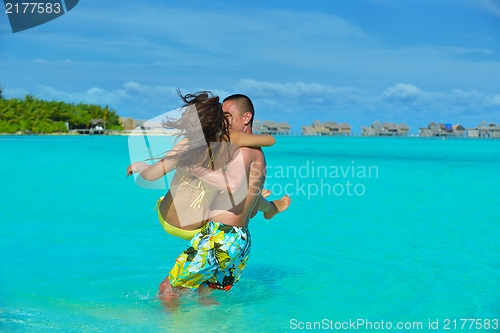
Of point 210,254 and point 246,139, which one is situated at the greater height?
point 246,139

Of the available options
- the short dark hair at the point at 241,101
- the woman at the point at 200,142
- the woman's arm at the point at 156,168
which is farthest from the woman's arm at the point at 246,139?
the woman's arm at the point at 156,168

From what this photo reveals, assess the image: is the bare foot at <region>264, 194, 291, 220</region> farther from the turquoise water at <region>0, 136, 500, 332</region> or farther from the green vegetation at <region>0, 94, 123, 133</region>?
the green vegetation at <region>0, 94, 123, 133</region>

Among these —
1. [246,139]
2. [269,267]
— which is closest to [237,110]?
[246,139]

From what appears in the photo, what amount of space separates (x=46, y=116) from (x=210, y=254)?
276 feet

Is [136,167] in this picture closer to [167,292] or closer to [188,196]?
[188,196]

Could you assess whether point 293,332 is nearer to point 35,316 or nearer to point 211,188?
point 211,188

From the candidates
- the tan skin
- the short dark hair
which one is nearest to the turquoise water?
the tan skin

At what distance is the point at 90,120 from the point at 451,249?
92.9 meters

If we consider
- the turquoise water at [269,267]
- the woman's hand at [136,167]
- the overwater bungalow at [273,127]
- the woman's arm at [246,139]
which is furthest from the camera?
the overwater bungalow at [273,127]

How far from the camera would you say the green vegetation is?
7712 centimetres

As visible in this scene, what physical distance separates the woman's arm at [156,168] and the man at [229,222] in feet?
0.47

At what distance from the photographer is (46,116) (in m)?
83.8

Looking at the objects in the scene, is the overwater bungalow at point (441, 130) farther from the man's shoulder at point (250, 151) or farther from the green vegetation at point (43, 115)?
the man's shoulder at point (250, 151)

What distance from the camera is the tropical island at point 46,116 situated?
77.3 metres
